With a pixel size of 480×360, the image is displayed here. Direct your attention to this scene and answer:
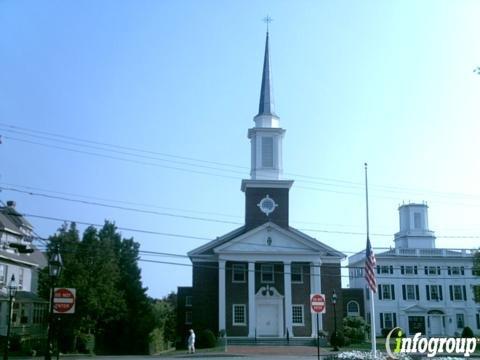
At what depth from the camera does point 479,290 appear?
57.0m

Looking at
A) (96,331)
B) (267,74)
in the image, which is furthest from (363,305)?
(96,331)

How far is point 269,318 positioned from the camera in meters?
55.0

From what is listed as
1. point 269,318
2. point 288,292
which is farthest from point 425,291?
point 269,318

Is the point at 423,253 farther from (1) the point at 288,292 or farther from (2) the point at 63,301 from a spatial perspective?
(2) the point at 63,301

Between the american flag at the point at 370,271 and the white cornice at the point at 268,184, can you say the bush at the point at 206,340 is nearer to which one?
the white cornice at the point at 268,184

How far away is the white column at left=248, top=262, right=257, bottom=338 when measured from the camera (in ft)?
176

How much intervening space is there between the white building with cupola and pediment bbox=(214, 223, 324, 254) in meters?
22.5

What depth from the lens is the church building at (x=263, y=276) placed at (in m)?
54.5

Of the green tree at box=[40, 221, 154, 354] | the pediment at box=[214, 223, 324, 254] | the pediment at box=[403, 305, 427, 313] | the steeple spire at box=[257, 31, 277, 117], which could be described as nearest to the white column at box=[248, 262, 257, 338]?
the pediment at box=[214, 223, 324, 254]

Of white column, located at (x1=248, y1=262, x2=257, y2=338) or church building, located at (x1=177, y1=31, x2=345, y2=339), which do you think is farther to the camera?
church building, located at (x1=177, y1=31, x2=345, y2=339)

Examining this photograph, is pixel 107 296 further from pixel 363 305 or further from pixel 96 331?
pixel 363 305

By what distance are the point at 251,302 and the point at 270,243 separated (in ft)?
17.3

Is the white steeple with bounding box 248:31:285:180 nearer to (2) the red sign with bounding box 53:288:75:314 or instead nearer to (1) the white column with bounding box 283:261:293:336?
(1) the white column with bounding box 283:261:293:336

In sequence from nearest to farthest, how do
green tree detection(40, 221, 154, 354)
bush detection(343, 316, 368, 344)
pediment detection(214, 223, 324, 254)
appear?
1. green tree detection(40, 221, 154, 354)
2. pediment detection(214, 223, 324, 254)
3. bush detection(343, 316, 368, 344)
